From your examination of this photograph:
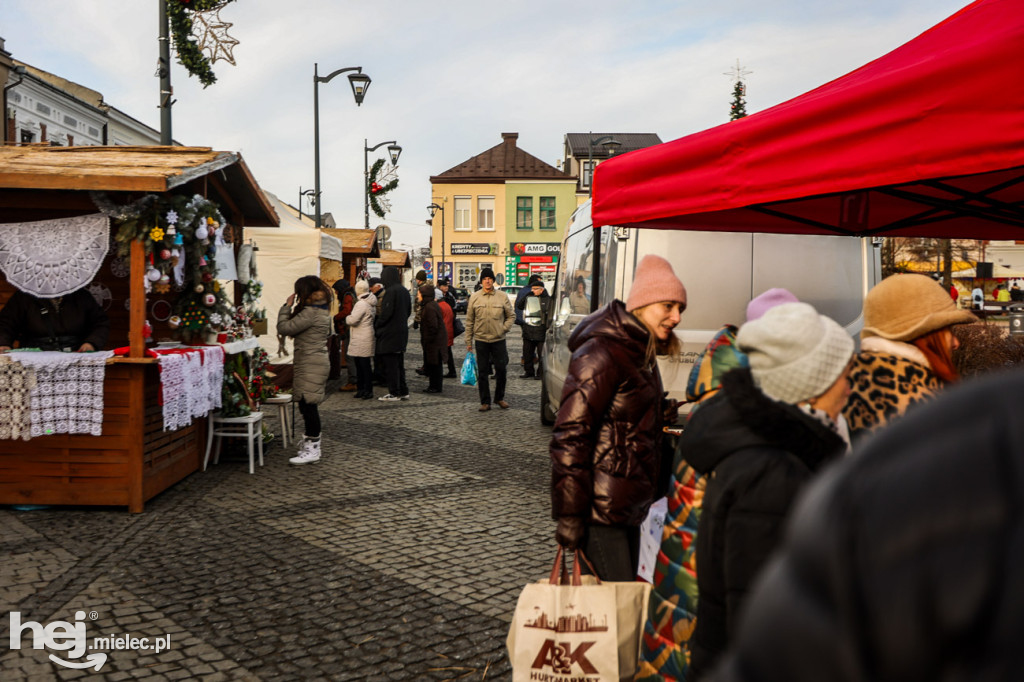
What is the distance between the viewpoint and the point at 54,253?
22.3ft

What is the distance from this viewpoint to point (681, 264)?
6461 millimetres

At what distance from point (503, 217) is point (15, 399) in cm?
4772

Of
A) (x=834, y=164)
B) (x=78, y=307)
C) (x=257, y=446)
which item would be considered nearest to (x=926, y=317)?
(x=834, y=164)

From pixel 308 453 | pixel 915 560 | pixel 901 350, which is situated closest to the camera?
pixel 915 560

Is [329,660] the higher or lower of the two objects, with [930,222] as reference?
lower

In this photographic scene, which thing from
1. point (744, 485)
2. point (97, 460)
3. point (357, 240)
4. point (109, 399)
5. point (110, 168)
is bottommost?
point (97, 460)

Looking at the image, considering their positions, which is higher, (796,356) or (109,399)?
(796,356)

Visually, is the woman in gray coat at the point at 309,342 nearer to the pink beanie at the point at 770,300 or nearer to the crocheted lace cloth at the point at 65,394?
the crocheted lace cloth at the point at 65,394

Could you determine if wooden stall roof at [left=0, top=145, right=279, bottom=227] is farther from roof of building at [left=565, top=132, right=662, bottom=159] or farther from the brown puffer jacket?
roof of building at [left=565, top=132, right=662, bottom=159]

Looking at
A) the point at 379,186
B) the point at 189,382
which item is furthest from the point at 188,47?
the point at 379,186

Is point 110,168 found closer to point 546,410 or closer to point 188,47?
point 188,47

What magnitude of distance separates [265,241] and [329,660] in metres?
11.1

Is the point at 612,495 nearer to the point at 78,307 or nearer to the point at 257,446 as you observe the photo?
the point at 78,307

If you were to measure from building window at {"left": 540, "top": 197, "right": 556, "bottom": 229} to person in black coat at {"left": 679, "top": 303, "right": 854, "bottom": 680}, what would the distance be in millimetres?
51186
